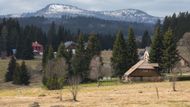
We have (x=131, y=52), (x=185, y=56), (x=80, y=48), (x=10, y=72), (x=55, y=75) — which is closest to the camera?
(x=55, y=75)

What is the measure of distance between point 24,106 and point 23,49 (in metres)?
143

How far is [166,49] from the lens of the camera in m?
117

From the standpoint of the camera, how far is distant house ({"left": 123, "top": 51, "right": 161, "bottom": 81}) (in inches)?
4555

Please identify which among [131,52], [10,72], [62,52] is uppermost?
[131,52]

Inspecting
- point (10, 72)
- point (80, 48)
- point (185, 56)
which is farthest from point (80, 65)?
point (185, 56)

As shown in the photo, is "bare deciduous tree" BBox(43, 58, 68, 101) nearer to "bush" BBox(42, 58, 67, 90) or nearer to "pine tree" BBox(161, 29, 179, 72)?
"bush" BBox(42, 58, 67, 90)

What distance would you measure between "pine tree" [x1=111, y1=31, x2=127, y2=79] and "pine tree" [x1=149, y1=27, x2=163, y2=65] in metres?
6.16

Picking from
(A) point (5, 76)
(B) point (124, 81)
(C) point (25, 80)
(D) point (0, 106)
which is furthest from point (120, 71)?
(D) point (0, 106)

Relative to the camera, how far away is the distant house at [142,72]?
380 feet

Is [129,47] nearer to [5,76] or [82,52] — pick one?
Result: [82,52]

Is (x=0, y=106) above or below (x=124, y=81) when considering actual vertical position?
above

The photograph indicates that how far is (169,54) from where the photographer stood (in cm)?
11675

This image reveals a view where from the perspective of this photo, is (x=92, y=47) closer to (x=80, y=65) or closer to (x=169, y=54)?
(x=80, y=65)

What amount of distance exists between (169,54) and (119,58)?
36.6 feet
